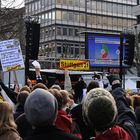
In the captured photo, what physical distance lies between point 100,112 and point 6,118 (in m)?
0.90

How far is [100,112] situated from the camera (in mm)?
3707

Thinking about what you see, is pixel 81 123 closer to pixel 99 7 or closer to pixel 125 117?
pixel 125 117

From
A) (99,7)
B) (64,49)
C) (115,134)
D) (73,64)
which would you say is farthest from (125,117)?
(99,7)

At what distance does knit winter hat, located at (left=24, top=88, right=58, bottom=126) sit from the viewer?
3.61 meters

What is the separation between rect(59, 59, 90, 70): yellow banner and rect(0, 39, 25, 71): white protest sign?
26.3 metres

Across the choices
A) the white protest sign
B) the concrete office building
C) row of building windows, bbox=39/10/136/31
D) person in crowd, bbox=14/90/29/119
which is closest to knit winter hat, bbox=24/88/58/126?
person in crowd, bbox=14/90/29/119

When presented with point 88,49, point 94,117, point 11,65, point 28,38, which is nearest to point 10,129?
point 94,117

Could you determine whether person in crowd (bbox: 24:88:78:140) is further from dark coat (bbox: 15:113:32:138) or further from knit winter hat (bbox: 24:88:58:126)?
dark coat (bbox: 15:113:32:138)

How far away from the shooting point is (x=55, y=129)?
3609 millimetres

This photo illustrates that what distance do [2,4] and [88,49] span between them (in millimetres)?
20376

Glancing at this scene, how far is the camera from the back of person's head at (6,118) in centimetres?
403

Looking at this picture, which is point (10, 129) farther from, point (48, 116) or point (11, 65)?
point (11, 65)

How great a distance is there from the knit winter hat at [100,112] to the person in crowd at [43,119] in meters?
0.22

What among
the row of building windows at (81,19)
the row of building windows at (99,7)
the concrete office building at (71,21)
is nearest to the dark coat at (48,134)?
the concrete office building at (71,21)
